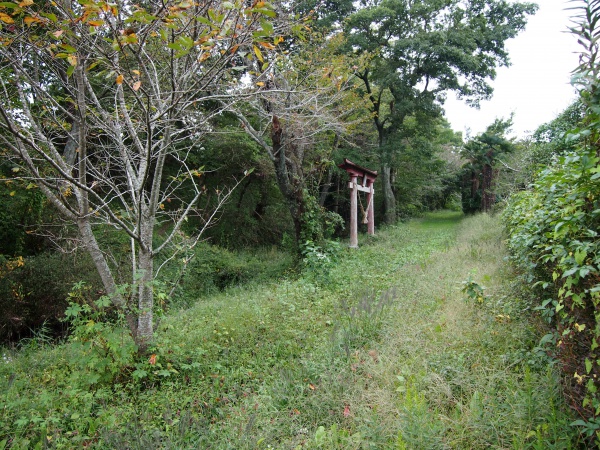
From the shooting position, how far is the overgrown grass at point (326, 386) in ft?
7.94

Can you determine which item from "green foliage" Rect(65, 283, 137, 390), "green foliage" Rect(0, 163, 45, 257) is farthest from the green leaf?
"green foliage" Rect(0, 163, 45, 257)

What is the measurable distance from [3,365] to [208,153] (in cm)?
1043

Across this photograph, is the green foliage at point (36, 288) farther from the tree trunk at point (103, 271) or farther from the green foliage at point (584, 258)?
the green foliage at point (584, 258)

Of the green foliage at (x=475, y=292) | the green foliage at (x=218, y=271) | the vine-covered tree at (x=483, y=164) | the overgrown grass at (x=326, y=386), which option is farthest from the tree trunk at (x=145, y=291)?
the vine-covered tree at (x=483, y=164)

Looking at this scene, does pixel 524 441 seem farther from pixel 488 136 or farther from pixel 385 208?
pixel 488 136

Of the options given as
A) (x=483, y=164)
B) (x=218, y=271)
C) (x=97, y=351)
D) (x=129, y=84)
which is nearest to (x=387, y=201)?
(x=483, y=164)

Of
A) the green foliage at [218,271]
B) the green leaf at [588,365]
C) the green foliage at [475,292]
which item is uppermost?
the green leaf at [588,365]

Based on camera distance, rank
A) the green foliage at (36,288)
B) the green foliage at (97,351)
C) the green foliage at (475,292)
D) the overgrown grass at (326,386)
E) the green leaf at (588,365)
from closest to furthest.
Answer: the green leaf at (588,365)
the overgrown grass at (326,386)
the green foliage at (97,351)
the green foliage at (475,292)
the green foliage at (36,288)

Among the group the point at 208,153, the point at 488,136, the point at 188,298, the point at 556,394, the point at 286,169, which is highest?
the point at 488,136

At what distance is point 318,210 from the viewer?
9.76 meters

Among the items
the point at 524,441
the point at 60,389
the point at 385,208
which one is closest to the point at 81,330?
the point at 60,389

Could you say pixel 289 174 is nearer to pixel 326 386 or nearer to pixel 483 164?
pixel 326 386

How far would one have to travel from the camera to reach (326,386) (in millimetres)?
3170

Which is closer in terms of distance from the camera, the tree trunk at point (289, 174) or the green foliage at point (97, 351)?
the green foliage at point (97, 351)
